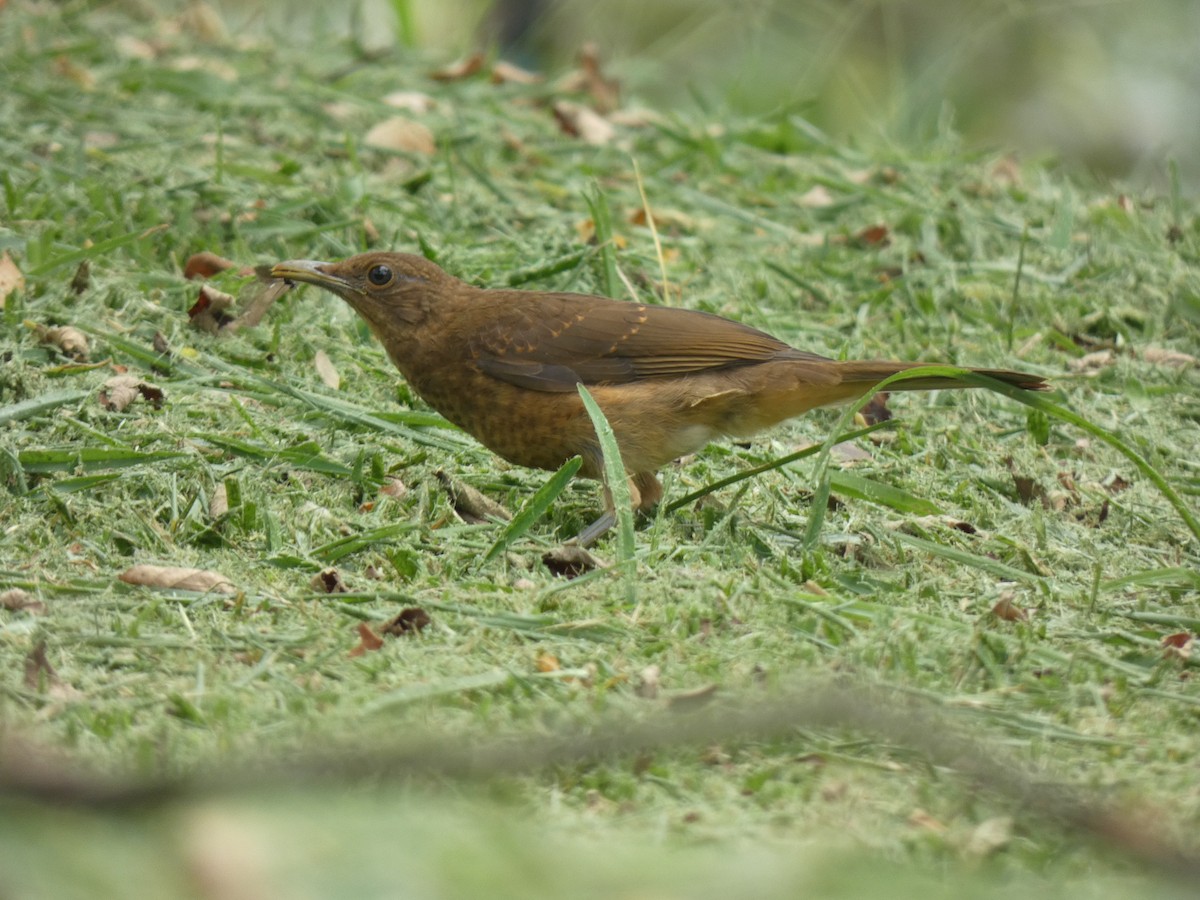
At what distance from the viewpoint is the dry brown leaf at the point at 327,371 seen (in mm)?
4930

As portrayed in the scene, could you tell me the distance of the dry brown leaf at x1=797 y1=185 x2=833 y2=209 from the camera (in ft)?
21.8

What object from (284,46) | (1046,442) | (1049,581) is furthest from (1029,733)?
(284,46)

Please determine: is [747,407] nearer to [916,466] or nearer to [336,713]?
[916,466]

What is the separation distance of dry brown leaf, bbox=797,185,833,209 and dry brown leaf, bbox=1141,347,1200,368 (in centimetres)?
168

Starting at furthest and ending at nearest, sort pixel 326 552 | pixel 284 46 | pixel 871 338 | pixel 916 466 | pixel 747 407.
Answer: pixel 284 46 < pixel 871 338 < pixel 916 466 < pixel 747 407 < pixel 326 552

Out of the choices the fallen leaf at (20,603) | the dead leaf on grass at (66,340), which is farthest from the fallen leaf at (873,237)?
the fallen leaf at (20,603)

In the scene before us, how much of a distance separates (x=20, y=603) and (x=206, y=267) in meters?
2.24

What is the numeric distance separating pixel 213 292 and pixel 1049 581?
2963 millimetres

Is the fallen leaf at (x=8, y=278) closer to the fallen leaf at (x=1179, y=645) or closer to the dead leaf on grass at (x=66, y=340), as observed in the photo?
the dead leaf on grass at (x=66, y=340)

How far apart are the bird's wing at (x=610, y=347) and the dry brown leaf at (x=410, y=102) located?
111 inches

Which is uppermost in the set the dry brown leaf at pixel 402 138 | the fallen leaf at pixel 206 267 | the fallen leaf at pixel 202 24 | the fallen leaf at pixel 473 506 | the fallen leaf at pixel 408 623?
the fallen leaf at pixel 202 24

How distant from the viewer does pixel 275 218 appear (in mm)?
5664

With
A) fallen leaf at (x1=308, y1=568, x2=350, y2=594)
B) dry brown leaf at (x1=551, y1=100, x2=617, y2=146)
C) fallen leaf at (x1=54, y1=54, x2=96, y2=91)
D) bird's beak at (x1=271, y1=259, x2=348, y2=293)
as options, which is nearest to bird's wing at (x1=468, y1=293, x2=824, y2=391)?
bird's beak at (x1=271, y1=259, x2=348, y2=293)

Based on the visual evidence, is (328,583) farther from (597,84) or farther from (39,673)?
(597,84)
